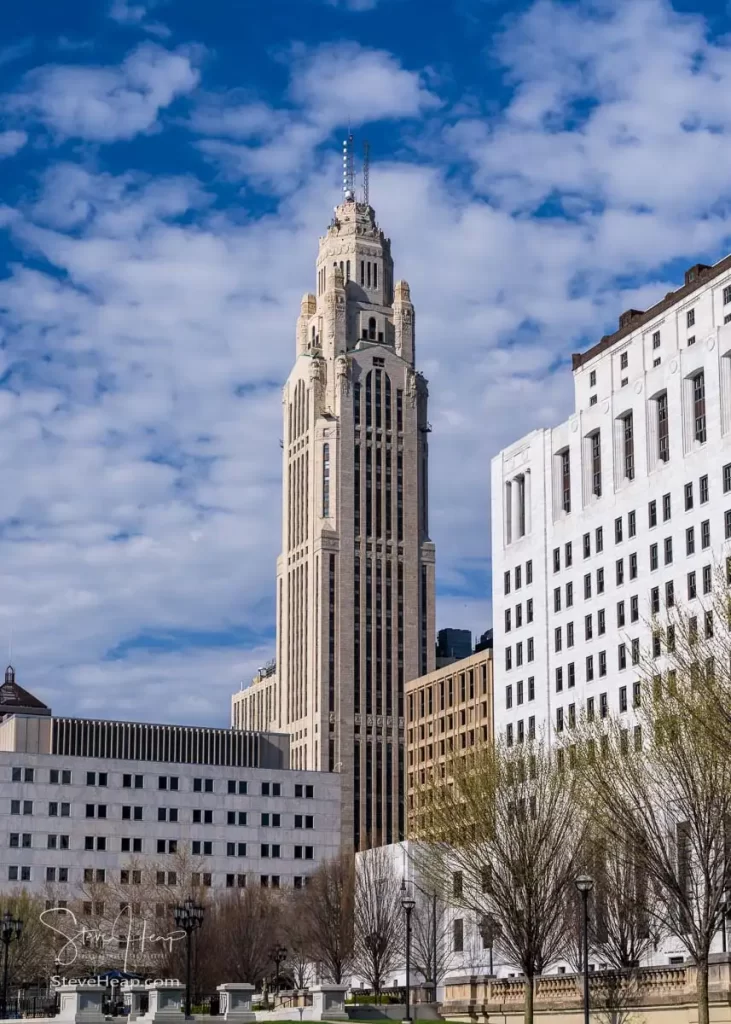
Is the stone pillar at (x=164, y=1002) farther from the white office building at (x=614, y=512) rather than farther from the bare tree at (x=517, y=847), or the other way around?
the white office building at (x=614, y=512)

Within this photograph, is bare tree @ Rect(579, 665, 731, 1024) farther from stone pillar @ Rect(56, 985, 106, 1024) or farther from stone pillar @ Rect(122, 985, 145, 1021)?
stone pillar @ Rect(122, 985, 145, 1021)

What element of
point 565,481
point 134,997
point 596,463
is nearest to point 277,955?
point 565,481

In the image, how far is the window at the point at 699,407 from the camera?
10862cm

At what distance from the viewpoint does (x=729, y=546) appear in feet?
331

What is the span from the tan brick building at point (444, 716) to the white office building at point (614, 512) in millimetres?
29551

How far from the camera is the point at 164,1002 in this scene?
252 ft

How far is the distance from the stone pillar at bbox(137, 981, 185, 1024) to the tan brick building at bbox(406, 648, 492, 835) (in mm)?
79304

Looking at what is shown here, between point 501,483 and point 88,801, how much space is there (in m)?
62.8

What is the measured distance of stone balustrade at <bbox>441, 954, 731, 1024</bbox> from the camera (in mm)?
63031

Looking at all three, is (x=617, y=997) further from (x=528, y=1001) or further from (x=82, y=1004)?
(x=82, y=1004)

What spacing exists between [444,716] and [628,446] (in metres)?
65.0

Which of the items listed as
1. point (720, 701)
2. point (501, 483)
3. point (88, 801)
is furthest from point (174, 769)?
point (720, 701)

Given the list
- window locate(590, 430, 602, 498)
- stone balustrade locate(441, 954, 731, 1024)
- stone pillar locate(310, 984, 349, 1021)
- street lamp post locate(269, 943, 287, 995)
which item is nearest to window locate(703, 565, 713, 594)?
window locate(590, 430, 602, 498)

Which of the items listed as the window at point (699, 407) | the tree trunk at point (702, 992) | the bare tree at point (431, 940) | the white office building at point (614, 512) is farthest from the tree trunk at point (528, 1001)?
the bare tree at point (431, 940)
